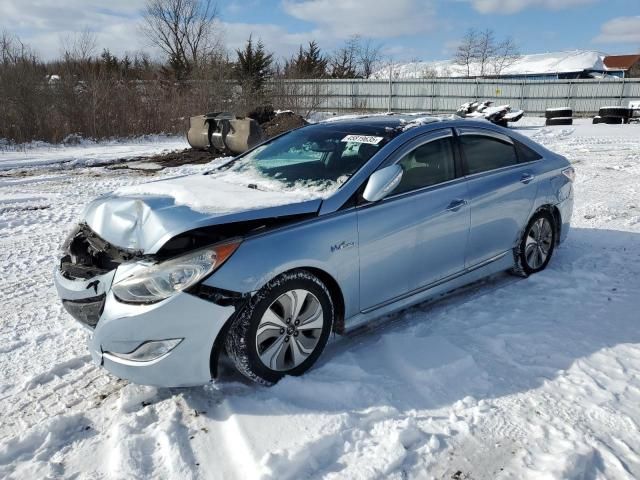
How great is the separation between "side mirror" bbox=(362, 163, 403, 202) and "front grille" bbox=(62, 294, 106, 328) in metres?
1.79

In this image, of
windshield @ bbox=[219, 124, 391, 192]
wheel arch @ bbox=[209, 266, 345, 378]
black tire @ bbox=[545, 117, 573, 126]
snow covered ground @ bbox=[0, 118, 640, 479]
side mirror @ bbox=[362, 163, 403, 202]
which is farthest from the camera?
black tire @ bbox=[545, 117, 573, 126]

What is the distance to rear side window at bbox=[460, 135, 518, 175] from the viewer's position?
440 centimetres

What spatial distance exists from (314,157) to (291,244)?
48.2 inches

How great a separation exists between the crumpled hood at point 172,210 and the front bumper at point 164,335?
1.08 feet

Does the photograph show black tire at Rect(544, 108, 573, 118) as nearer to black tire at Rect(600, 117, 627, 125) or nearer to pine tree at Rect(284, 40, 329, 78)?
black tire at Rect(600, 117, 627, 125)

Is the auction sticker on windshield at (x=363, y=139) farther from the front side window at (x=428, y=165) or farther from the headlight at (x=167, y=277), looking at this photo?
the headlight at (x=167, y=277)

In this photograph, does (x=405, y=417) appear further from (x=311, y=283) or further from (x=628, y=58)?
(x=628, y=58)

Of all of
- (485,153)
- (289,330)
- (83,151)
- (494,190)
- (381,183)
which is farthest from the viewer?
(83,151)

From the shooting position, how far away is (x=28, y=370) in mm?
3441

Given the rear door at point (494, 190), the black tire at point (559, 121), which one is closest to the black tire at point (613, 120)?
the black tire at point (559, 121)

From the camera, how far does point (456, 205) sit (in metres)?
4.07

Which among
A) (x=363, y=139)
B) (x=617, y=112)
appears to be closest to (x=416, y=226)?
(x=363, y=139)

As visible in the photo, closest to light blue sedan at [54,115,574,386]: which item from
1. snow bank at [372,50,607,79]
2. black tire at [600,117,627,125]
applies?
black tire at [600,117,627,125]

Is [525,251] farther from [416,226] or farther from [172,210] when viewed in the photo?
[172,210]
